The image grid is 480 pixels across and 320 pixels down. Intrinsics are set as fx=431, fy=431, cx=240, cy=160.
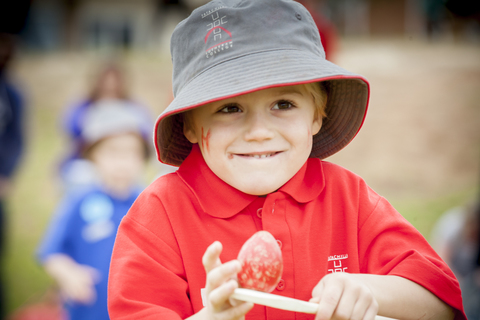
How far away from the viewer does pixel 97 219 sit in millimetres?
2984

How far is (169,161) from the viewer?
1596 mm

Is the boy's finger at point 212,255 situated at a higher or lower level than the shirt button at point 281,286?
higher

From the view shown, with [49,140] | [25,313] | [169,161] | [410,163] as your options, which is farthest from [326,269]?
[49,140]

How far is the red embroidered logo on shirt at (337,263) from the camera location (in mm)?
1346

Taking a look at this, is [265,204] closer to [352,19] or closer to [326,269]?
[326,269]

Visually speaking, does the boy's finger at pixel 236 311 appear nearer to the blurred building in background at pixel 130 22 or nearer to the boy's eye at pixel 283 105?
the boy's eye at pixel 283 105

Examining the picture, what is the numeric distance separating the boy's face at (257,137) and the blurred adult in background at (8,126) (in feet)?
11.7

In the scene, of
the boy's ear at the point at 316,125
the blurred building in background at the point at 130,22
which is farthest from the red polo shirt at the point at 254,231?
the blurred building in background at the point at 130,22

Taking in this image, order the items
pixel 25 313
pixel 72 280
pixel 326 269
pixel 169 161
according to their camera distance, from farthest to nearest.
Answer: pixel 25 313, pixel 72 280, pixel 169 161, pixel 326 269

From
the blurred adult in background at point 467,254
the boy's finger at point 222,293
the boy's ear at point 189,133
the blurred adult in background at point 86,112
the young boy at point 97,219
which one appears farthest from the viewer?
the blurred adult in background at point 86,112

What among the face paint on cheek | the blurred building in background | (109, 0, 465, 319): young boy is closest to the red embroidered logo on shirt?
(109, 0, 465, 319): young boy

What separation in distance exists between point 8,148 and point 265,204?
Answer: 3920 millimetres

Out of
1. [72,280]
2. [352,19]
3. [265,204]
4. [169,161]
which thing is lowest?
[72,280]

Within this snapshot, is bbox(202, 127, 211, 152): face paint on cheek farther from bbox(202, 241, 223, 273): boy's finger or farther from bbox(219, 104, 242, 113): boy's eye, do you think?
bbox(202, 241, 223, 273): boy's finger
